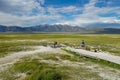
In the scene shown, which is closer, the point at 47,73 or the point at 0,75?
the point at 47,73

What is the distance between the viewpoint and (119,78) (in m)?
21.6

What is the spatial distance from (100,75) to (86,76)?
1.84m

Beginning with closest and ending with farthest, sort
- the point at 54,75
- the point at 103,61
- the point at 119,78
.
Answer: the point at 54,75 → the point at 119,78 → the point at 103,61

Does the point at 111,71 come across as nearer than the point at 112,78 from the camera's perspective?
No

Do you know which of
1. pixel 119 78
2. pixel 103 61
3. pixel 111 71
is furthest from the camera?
pixel 103 61

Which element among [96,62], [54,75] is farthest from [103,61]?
[54,75]

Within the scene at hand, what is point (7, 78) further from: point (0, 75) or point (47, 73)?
point (47, 73)

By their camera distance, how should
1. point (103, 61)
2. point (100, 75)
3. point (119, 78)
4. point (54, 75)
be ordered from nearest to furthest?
point (54, 75) → point (119, 78) → point (100, 75) → point (103, 61)

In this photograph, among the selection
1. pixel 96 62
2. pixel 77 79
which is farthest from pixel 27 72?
pixel 96 62

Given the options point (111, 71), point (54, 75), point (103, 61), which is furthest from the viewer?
point (103, 61)

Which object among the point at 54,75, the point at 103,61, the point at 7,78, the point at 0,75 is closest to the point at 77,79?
the point at 54,75

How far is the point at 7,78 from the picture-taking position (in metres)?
22.4

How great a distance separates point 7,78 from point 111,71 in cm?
1307

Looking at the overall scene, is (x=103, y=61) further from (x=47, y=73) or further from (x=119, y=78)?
(x=47, y=73)
